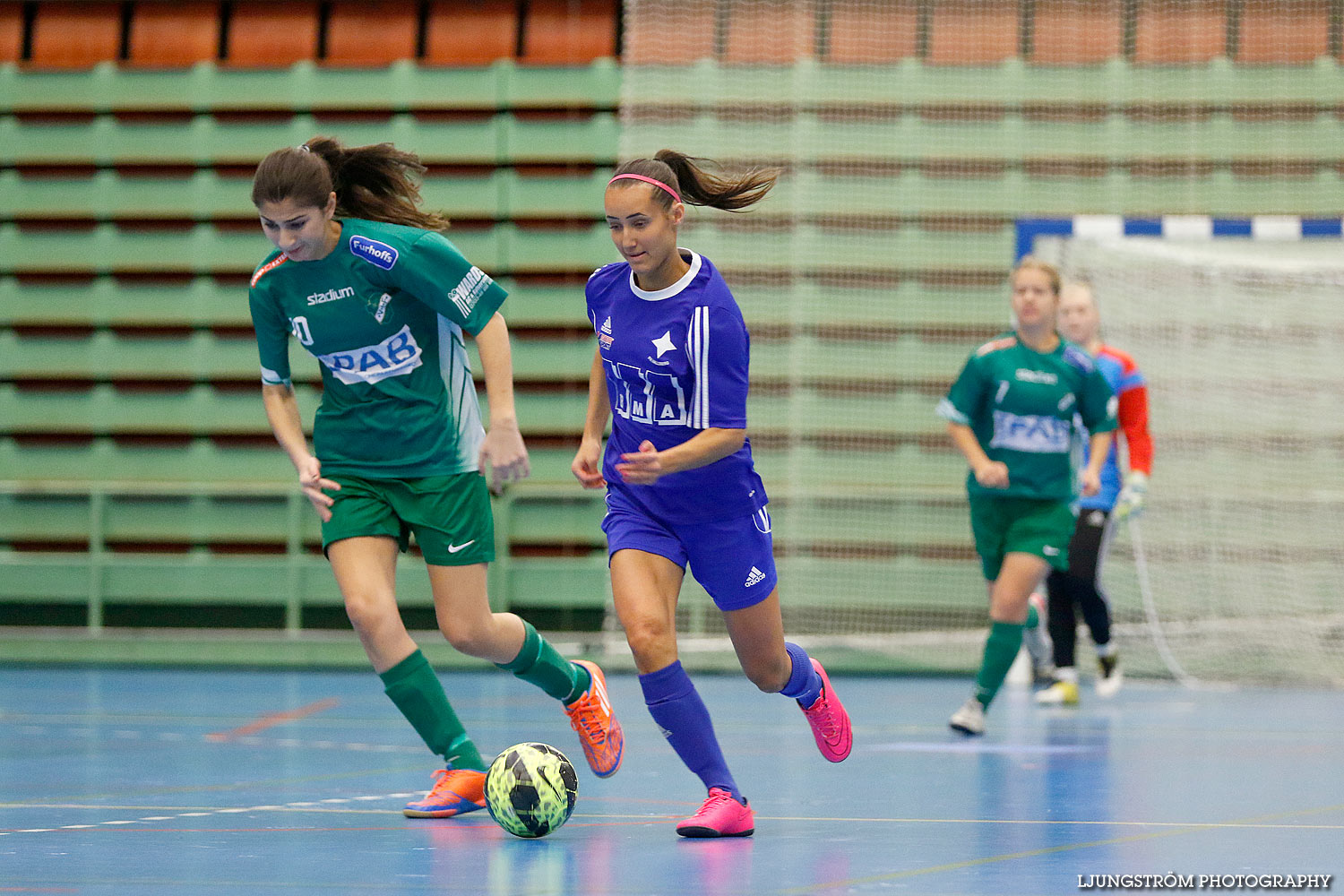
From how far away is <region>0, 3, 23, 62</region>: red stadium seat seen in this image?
1089 cm

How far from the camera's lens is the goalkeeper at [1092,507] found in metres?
7.46

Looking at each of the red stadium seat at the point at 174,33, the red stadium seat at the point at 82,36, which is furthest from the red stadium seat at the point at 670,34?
the red stadium seat at the point at 82,36

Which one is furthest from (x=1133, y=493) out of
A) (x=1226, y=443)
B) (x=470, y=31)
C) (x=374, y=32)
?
(x=374, y=32)

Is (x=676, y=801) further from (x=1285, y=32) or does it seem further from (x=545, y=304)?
(x=1285, y=32)

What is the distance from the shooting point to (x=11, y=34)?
1091 cm

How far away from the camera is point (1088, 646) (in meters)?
9.95

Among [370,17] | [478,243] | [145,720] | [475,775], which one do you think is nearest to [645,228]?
[475,775]

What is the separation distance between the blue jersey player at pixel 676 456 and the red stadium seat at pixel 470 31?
688 centimetres

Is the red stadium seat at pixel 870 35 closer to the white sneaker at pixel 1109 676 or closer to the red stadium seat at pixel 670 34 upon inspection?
the red stadium seat at pixel 670 34

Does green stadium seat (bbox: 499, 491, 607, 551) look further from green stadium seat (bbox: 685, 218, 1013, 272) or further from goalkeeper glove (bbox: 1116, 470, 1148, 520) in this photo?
goalkeeper glove (bbox: 1116, 470, 1148, 520)

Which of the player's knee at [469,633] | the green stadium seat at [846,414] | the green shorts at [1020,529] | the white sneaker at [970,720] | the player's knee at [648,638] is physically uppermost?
the green stadium seat at [846,414]

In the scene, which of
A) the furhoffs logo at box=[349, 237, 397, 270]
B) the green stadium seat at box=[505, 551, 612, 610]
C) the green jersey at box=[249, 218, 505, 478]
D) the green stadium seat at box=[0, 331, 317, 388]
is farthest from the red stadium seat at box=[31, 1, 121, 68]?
the furhoffs logo at box=[349, 237, 397, 270]

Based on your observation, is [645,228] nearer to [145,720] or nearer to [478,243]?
[145,720]

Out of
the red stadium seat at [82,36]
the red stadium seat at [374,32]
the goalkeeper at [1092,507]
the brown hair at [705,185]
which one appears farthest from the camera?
the red stadium seat at [82,36]
